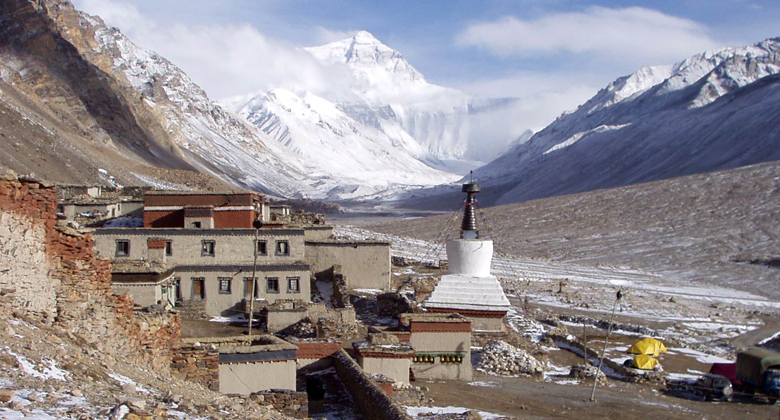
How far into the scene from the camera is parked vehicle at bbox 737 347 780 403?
68.5ft

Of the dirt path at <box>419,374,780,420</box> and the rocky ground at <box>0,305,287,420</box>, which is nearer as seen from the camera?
the rocky ground at <box>0,305,287,420</box>

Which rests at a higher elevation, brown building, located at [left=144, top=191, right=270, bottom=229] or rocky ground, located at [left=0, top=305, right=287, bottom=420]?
brown building, located at [left=144, top=191, right=270, bottom=229]

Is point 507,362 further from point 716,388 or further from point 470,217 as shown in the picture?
point 470,217

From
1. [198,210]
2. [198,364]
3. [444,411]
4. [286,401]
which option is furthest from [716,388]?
[198,210]

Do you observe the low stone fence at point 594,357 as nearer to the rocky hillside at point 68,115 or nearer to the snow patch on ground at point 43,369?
the snow patch on ground at point 43,369

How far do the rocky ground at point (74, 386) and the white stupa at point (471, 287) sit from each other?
1619 cm

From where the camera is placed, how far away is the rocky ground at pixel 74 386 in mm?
6520

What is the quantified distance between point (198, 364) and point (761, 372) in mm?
Answer: 16307

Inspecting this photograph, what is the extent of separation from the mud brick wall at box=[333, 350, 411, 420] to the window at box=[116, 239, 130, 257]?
45.5ft

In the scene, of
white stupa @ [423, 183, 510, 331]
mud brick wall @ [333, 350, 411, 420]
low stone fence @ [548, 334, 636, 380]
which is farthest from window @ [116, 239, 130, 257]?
low stone fence @ [548, 334, 636, 380]

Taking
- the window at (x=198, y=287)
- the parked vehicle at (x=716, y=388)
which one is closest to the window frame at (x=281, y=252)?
the window at (x=198, y=287)

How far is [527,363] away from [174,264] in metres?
12.7

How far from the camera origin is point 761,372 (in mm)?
21125

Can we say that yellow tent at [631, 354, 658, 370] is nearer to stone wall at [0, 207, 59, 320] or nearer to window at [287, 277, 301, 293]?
window at [287, 277, 301, 293]
